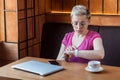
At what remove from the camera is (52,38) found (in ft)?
10.3

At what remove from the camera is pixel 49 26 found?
3197mm

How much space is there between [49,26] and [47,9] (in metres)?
0.33

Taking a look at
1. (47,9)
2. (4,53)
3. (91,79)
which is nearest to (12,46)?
(4,53)

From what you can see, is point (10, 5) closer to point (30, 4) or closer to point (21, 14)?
point (21, 14)

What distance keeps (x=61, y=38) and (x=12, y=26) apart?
1.94 feet

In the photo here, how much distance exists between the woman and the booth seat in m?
0.55

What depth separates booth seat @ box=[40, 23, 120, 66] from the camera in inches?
111

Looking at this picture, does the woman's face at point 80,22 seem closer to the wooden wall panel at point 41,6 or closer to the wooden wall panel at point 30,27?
the wooden wall panel at point 30,27

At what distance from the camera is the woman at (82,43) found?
2.16m

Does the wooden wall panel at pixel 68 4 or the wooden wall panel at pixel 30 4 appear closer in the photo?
the wooden wall panel at pixel 30 4

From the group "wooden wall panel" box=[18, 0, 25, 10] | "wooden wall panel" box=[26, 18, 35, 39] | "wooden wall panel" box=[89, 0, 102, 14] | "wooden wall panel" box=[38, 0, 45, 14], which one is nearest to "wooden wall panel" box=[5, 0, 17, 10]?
"wooden wall panel" box=[18, 0, 25, 10]

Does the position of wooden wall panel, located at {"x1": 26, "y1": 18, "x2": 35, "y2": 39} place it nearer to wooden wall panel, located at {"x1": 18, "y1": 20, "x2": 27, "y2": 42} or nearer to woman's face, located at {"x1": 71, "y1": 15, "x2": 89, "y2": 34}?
wooden wall panel, located at {"x1": 18, "y1": 20, "x2": 27, "y2": 42}

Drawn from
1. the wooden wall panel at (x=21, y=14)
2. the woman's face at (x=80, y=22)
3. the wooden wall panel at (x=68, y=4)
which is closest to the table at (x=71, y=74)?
the woman's face at (x=80, y=22)

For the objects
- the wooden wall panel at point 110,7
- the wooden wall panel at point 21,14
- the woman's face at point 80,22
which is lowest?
the woman's face at point 80,22
